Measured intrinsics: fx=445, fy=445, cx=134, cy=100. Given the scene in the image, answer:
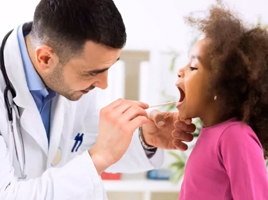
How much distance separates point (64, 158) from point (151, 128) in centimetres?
30

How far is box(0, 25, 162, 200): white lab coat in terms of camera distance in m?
1.12

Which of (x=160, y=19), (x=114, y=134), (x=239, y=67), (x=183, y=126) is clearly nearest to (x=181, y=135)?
(x=183, y=126)

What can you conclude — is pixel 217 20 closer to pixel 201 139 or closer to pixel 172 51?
pixel 201 139

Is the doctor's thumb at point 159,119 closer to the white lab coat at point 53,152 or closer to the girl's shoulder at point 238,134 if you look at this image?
the white lab coat at point 53,152

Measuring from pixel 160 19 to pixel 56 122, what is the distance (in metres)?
1.29

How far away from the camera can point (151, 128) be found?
4.46ft

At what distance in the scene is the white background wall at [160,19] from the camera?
242 cm

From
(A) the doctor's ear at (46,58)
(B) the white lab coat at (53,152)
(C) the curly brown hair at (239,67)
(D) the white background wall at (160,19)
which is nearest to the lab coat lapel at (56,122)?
(B) the white lab coat at (53,152)

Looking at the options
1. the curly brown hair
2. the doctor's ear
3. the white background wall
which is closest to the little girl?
the curly brown hair

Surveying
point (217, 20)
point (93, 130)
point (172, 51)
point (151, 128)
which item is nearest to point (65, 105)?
point (93, 130)

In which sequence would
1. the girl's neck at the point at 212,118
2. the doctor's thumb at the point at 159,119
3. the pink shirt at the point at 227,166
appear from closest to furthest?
the pink shirt at the point at 227,166 → the girl's neck at the point at 212,118 → the doctor's thumb at the point at 159,119

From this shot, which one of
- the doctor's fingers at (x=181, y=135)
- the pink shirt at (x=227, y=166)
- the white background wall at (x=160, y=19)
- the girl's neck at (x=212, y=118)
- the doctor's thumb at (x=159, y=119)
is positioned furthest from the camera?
the white background wall at (x=160, y=19)

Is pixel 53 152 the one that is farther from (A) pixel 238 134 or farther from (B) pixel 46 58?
(A) pixel 238 134

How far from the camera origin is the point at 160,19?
249cm
